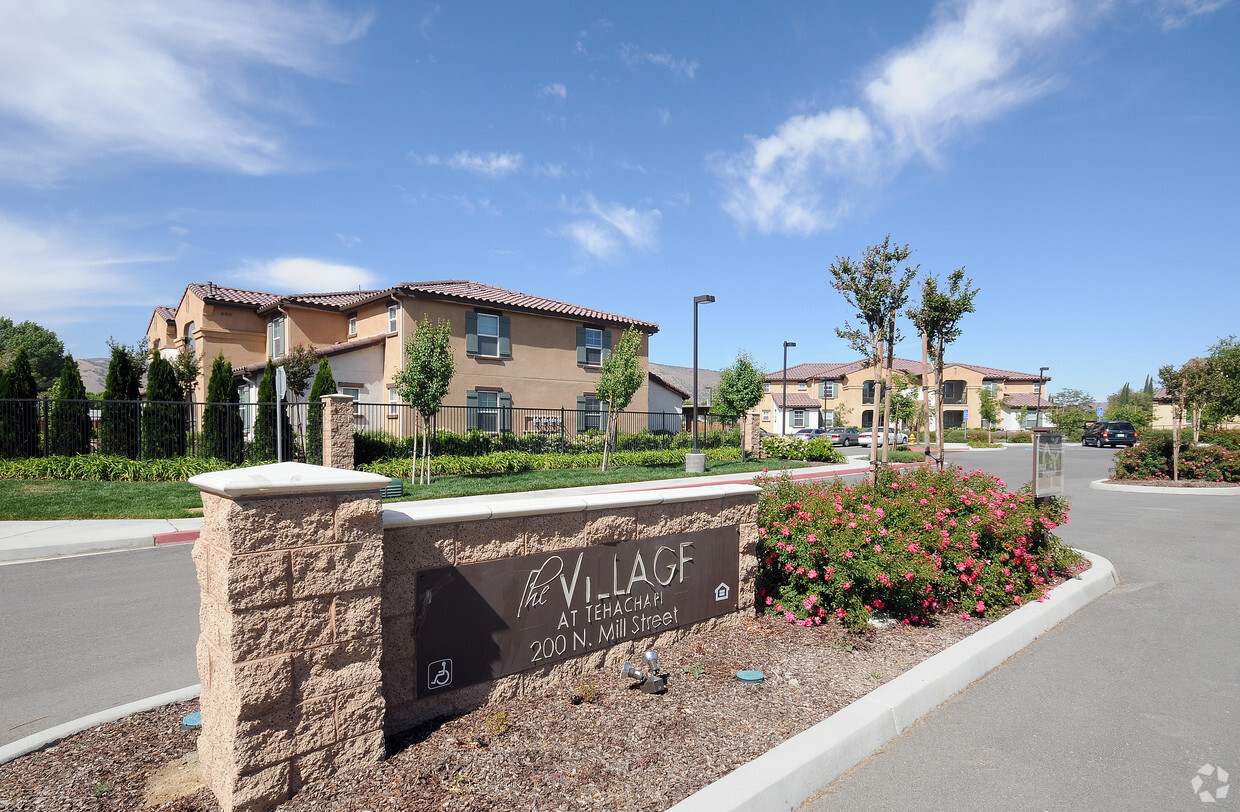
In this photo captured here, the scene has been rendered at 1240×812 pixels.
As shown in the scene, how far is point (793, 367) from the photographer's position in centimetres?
→ 7488

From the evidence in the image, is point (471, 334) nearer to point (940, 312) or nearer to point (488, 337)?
point (488, 337)

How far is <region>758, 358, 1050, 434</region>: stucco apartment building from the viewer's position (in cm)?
6588

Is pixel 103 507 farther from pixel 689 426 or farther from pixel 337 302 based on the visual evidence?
pixel 689 426

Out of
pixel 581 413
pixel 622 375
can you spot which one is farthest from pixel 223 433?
pixel 581 413

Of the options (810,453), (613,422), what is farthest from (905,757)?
(810,453)

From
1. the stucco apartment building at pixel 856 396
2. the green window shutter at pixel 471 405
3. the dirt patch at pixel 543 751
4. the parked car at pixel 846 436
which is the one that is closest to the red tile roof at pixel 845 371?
the stucco apartment building at pixel 856 396

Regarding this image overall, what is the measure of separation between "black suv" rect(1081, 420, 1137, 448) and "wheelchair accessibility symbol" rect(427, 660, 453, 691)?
50486mm

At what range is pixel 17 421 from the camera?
56.0 feet

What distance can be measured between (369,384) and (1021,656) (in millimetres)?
23308

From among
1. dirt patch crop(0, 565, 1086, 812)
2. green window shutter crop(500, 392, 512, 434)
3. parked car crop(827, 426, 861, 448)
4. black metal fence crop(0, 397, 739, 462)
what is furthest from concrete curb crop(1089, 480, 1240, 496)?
parked car crop(827, 426, 861, 448)

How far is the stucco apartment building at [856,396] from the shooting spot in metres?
65.9

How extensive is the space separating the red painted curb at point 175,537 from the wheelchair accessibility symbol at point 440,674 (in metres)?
9.17

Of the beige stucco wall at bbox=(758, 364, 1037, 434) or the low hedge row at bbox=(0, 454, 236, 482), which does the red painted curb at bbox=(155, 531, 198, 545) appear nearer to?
the low hedge row at bbox=(0, 454, 236, 482)

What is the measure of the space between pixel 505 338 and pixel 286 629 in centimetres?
2498
